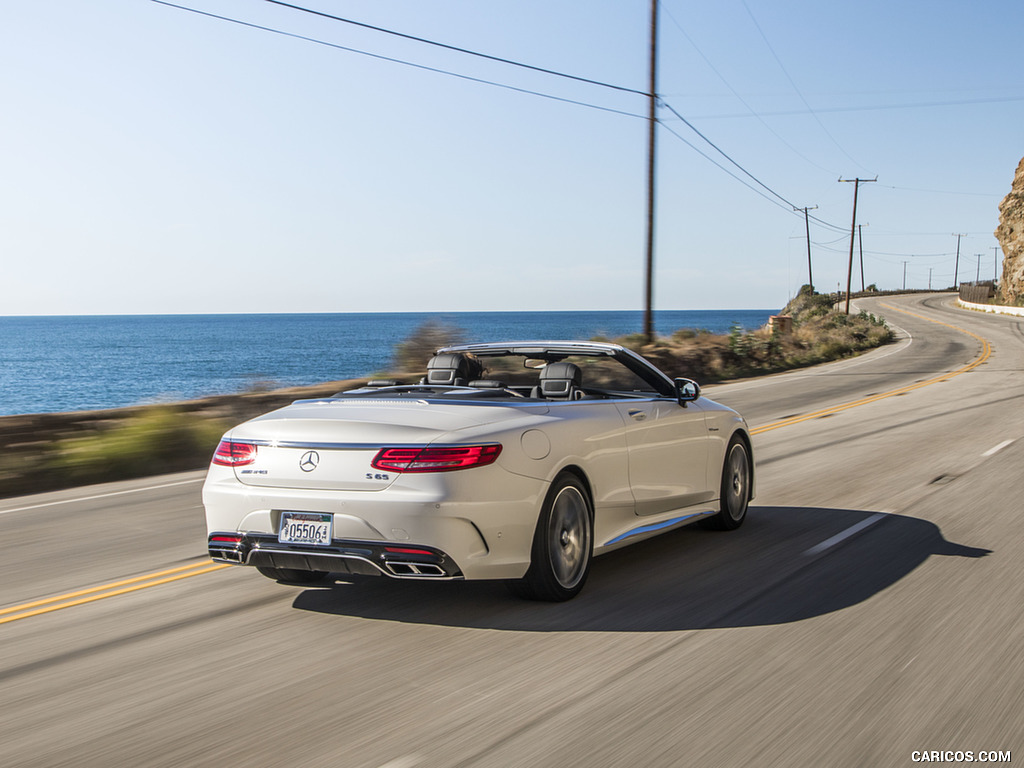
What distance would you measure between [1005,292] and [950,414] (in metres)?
91.7

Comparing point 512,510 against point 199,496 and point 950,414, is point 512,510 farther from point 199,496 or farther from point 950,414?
point 950,414

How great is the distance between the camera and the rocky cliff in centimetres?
9644

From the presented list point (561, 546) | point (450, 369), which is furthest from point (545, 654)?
point (450, 369)

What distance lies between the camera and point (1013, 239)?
326 ft

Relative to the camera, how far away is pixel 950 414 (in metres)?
17.6

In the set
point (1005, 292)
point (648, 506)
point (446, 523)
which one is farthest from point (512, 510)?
point (1005, 292)

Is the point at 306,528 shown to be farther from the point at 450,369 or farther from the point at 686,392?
the point at 686,392

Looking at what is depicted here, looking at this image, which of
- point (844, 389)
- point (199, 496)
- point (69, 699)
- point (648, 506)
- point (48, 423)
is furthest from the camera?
point (844, 389)

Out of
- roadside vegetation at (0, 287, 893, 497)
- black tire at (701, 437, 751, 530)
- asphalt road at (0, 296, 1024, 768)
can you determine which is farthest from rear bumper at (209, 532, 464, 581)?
roadside vegetation at (0, 287, 893, 497)

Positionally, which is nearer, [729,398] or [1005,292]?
[729,398]

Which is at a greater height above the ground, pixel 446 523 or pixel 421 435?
pixel 421 435

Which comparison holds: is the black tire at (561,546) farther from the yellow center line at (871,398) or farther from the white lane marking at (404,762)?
the yellow center line at (871,398)

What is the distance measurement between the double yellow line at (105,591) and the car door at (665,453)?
2.83 meters

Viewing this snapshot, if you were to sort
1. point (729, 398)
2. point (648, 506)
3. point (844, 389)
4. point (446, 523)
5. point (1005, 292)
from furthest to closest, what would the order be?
1. point (1005, 292)
2. point (844, 389)
3. point (729, 398)
4. point (648, 506)
5. point (446, 523)
